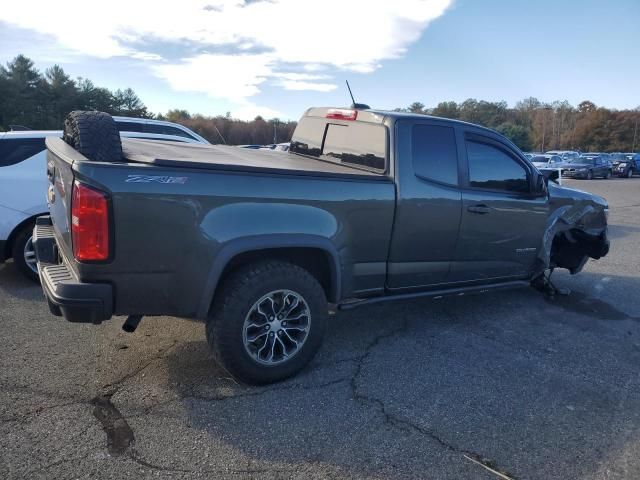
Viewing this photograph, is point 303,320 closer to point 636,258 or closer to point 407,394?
point 407,394

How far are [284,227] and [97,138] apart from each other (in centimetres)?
132

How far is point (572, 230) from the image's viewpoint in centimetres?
621

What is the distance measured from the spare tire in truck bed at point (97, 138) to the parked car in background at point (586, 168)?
33938 millimetres

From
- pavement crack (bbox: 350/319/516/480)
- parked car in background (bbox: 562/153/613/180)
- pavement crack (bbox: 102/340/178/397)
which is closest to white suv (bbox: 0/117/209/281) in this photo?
pavement crack (bbox: 102/340/178/397)

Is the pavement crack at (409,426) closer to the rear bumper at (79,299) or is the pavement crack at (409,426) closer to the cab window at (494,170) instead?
the rear bumper at (79,299)

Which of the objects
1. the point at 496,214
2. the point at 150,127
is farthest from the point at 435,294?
the point at 150,127

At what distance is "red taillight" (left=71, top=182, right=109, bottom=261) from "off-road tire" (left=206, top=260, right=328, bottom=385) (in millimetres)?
834

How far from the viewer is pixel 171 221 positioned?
316 cm

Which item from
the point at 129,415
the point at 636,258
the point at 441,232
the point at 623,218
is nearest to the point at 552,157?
the point at 623,218

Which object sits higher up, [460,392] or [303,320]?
[303,320]

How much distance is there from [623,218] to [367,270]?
12.4 metres

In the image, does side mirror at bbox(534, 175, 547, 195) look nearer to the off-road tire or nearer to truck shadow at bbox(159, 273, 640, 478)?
truck shadow at bbox(159, 273, 640, 478)

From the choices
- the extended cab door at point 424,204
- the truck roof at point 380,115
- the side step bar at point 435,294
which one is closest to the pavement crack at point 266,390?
the side step bar at point 435,294

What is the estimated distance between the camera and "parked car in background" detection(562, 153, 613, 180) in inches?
1315
